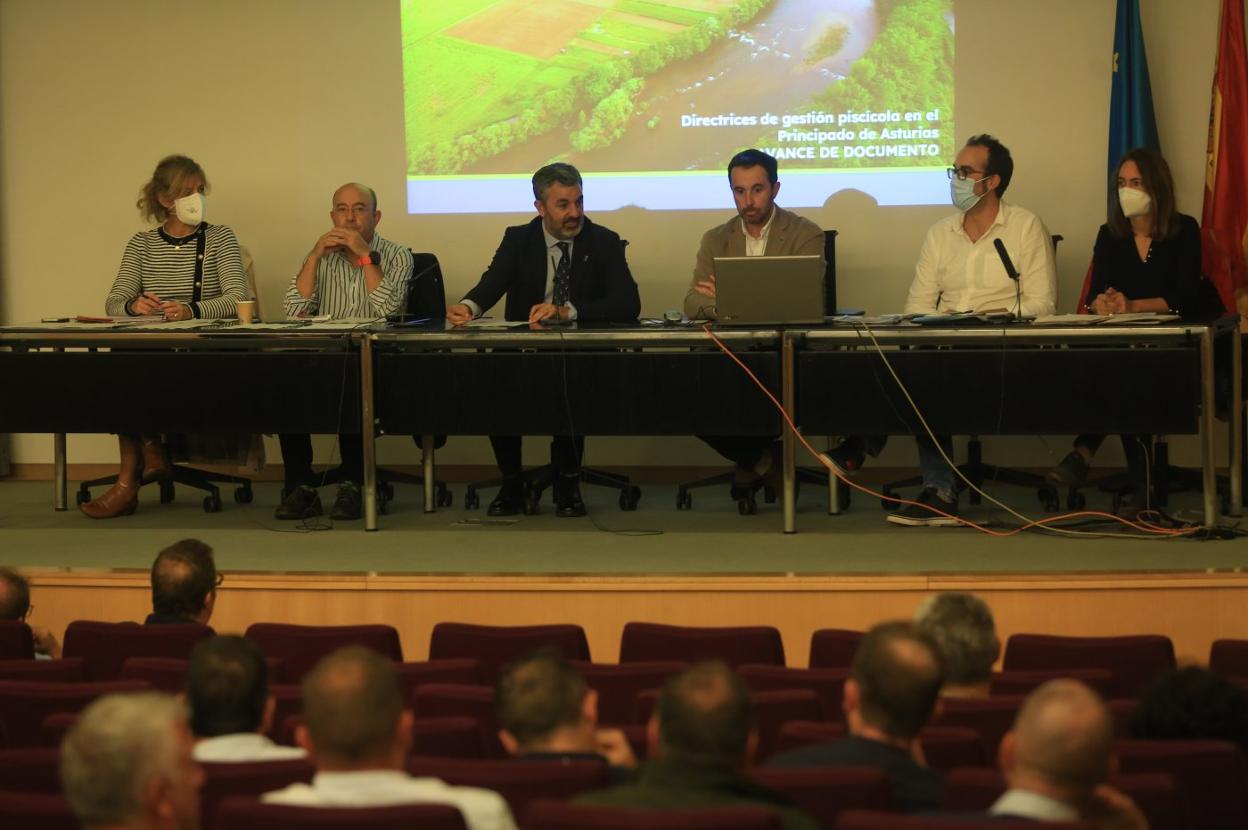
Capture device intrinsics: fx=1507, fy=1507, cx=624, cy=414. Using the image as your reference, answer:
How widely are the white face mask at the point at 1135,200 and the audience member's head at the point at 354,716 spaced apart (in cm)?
434

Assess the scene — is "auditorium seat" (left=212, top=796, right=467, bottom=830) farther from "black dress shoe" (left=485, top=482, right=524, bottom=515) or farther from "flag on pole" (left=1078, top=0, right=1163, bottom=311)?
"flag on pole" (left=1078, top=0, right=1163, bottom=311)

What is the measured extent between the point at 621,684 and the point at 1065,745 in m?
1.19

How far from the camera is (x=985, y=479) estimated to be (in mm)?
6184

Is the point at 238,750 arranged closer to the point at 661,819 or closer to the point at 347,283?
the point at 661,819

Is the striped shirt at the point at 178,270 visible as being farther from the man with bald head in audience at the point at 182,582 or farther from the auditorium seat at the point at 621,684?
the auditorium seat at the point at 621,684

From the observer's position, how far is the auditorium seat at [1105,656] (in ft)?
10.5

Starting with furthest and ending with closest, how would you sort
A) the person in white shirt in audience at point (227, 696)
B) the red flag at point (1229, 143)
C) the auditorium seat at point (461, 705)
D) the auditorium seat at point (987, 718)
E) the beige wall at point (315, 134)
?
the beige wall at point (315, 134), the red flag at point (1229, 143), the auditorium seat at point (461, 705), the auditorium seat at point (987, 718), the person in white shirt in audience at point (227, 696)

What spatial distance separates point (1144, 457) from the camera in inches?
222

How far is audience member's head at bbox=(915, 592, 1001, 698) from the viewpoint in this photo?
2.76 m

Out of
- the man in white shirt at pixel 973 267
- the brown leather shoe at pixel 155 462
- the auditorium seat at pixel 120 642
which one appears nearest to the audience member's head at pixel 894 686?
the auditorium seat at pixel 120 642

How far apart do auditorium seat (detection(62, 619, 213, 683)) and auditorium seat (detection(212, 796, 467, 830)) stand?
4.71ft

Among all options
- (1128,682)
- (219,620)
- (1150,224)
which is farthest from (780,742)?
(1150,224)

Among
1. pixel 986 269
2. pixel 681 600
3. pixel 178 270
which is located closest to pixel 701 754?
pixel 681 600

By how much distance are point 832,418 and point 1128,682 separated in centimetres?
208
